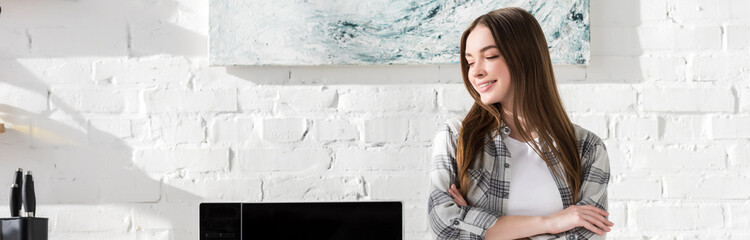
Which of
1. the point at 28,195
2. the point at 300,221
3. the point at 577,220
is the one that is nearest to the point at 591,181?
the point at 577,220

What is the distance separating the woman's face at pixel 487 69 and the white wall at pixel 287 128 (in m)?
0.50

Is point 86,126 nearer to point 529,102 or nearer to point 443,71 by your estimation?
point 443,71

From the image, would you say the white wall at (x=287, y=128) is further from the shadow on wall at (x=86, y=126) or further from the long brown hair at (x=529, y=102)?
the long brown hair at (x=529, y=102)

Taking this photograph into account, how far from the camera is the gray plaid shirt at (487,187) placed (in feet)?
4.80

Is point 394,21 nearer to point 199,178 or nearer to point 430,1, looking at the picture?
point 430,1

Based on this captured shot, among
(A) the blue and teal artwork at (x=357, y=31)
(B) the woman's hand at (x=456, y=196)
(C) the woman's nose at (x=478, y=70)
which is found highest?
(A) the blue and teal artwork at (x=357, y=31)

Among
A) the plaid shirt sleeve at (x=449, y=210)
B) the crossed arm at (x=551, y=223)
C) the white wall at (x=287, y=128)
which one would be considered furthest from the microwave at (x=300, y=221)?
the white wall at (x=287, y=128)

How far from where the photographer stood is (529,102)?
1535 millimetres

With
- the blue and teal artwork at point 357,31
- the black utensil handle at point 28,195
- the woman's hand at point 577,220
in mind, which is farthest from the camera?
the blue and teal artwork at point 357,31

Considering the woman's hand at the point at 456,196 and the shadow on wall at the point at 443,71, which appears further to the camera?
the shadow on wall at the point at 443,71

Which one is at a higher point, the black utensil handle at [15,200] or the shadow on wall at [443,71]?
the shadow on wall at [443,71]

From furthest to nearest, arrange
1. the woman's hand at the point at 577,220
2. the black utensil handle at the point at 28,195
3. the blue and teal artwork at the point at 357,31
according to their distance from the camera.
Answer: the blue and teal artwork at the point at 357,31
the black utensil handle at the point at 28,195
the woman's hand at the point at 577,220

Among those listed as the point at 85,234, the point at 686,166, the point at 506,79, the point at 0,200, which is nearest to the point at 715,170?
the point at 686,166

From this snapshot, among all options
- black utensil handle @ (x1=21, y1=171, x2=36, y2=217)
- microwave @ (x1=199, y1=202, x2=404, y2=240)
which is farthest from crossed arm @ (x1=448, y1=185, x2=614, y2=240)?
black utensil handle @ (x1=21, y1=171, x2=36, y2=217)
